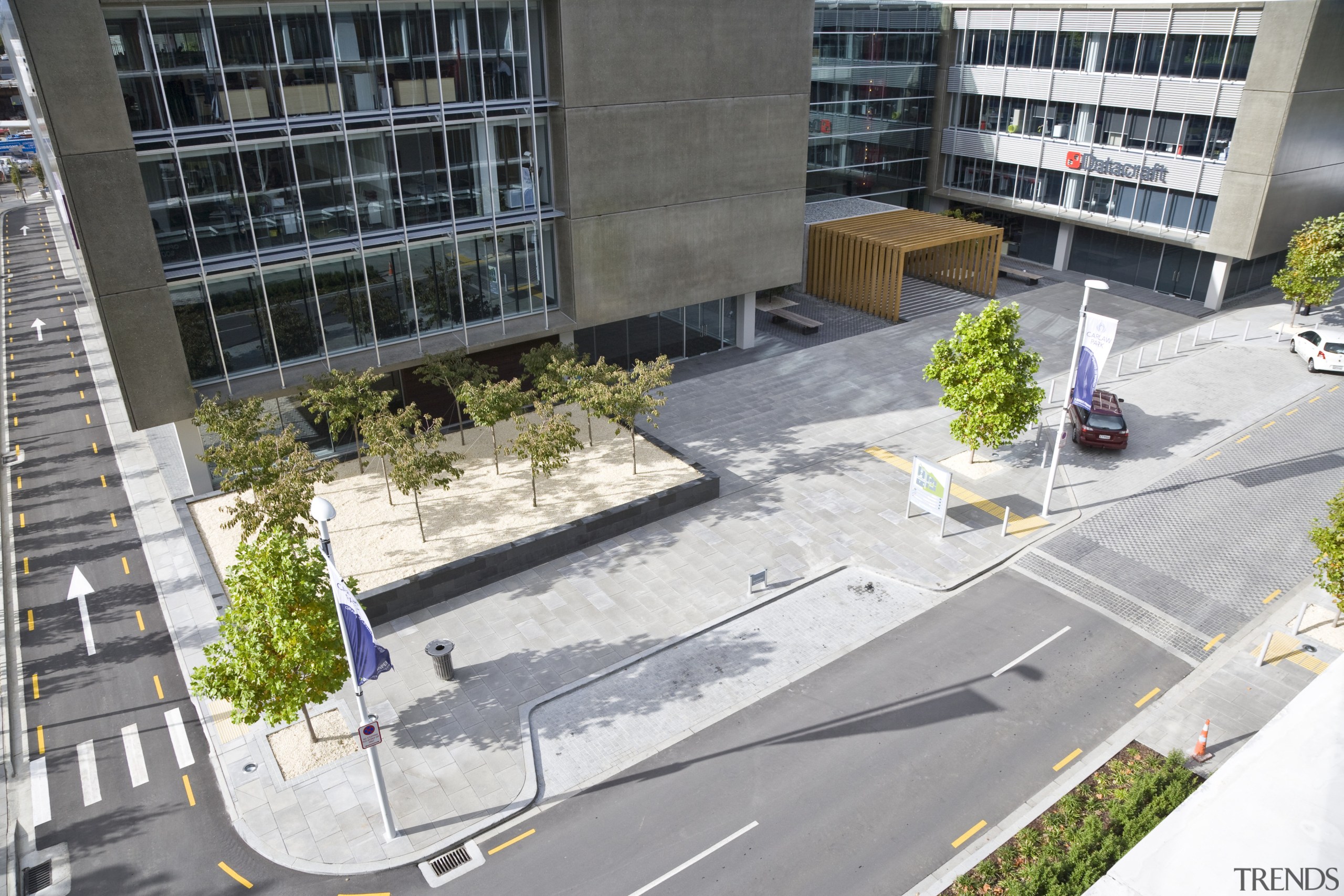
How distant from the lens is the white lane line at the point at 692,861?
580 inches

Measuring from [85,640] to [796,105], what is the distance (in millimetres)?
27231

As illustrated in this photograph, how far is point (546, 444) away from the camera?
23125 mm

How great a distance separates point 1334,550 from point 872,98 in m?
33.4

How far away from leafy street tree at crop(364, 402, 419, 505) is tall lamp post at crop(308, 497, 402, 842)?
278 inches

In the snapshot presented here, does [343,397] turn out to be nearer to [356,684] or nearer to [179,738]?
[179,738]

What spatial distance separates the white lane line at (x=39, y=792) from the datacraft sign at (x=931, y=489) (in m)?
20.1

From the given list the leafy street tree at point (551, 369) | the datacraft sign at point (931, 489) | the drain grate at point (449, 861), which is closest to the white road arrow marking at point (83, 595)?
the drain grate at point (449, 861)

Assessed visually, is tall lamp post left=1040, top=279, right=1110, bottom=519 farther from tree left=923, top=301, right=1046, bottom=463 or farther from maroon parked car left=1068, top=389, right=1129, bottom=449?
maroon parked car left=1068, top=389, right=1129, bottom=449

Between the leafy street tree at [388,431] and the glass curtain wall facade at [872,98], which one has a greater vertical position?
the glass curtain wall facade at [872,98]

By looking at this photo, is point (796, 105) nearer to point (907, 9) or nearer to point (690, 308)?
point (690, 308)

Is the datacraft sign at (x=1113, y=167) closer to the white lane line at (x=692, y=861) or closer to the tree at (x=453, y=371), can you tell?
the tree at (x=453, y=371)

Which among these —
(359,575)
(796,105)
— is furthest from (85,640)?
(796,105)

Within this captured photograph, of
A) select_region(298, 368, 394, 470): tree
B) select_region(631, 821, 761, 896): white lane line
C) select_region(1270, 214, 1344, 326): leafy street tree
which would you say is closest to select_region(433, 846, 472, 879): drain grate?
select_region(631, 821, 761, 896): white lane line

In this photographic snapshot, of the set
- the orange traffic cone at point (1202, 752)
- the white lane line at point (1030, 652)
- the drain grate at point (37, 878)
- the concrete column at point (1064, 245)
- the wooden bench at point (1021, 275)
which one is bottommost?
the drain grate at point (37, 878)
